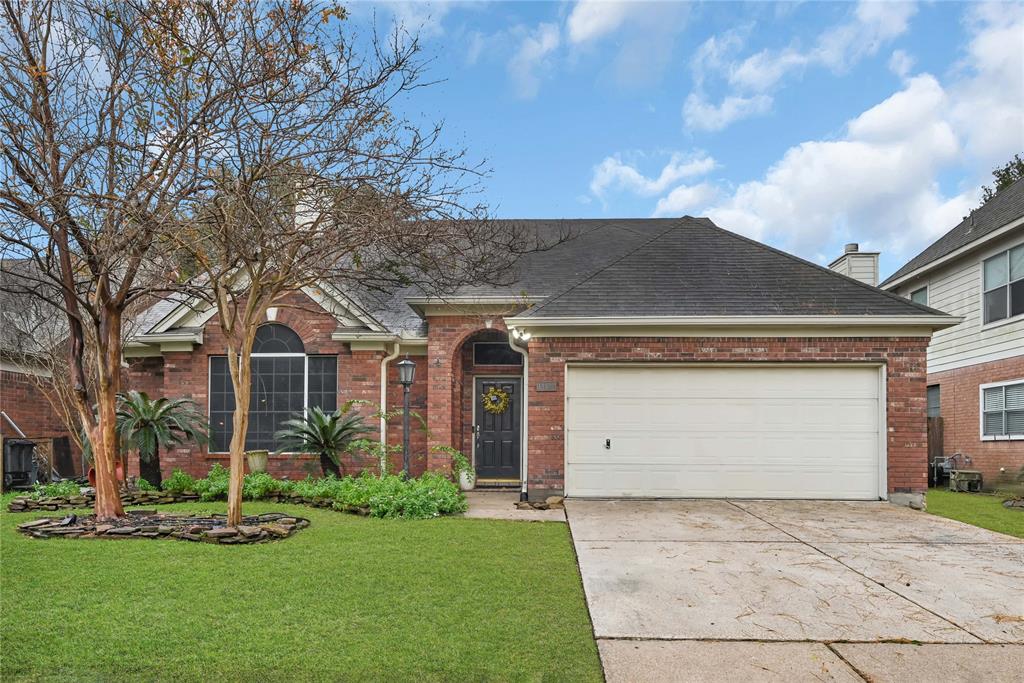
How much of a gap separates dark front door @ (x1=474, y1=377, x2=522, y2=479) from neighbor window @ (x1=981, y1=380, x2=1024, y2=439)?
9489mm

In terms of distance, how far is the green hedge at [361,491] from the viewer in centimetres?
923

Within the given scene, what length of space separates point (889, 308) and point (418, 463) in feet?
27.0

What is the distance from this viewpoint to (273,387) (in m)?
12.7

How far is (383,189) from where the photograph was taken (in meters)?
8.47

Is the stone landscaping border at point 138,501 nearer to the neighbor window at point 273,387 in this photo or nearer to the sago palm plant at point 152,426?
the sago palm plant at point 152,426

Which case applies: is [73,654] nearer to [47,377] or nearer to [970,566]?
[970,566]

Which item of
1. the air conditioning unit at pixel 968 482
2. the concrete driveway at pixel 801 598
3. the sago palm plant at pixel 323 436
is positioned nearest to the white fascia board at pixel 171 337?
the sago palm plant at pixel 323 436

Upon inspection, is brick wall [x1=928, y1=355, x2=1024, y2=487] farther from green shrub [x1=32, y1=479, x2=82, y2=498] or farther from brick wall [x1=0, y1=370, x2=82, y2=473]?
brick wall [x1=0, y1=370, x2=82, y2=473]

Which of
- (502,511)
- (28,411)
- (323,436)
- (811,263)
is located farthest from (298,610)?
(28,411)

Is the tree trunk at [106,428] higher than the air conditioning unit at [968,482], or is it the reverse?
the tree trunk at [106,428]

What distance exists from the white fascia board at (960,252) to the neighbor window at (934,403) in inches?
107

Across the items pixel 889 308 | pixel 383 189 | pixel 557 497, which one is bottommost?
pixel 557 497

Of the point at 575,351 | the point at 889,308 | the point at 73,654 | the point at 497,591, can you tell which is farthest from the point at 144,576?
the point at 889,308

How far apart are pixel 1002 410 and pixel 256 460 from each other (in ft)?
46.8
